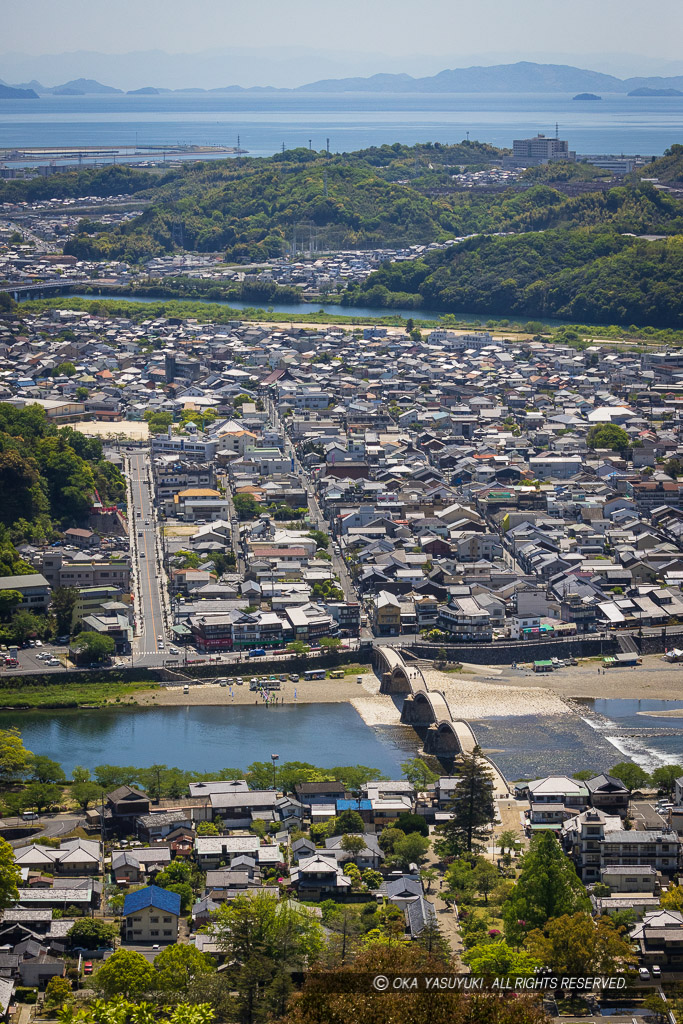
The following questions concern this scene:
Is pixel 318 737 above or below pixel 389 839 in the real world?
below

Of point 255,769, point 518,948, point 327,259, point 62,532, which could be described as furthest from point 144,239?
point 518,948

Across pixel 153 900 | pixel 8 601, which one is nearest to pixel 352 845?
pixel 153 900

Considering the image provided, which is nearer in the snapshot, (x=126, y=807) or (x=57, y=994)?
(x=57, y=994)

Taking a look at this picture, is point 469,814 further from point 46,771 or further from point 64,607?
point 64,607

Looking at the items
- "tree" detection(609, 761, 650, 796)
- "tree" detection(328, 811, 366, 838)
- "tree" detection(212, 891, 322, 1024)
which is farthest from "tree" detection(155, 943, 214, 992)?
"tree" detection(609, 761, 650, 796)

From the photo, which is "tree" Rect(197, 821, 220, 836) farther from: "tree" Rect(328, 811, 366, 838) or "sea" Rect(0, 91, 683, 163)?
"sea" Rect(0, 91, 683, 163)

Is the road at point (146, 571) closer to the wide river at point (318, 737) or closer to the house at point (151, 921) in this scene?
the wide river at point (318, 737)
